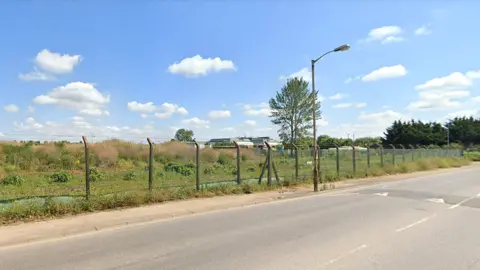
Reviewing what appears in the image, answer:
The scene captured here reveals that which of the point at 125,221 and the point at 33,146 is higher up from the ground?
the point at 33,146

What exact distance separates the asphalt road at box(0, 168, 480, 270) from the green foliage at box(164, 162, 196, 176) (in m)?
7.36

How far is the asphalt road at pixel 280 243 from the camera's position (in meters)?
6.17

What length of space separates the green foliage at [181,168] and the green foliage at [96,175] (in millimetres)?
2859

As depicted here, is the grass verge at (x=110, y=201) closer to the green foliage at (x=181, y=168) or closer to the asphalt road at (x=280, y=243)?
the asphalt road at (x=280, y=243)

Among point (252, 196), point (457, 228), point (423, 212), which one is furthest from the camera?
point (252, 196)

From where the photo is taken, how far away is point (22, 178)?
1623 centimetres

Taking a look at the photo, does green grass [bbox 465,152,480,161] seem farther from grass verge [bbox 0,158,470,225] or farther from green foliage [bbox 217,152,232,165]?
green foliage [bbox 217,152,232,165]

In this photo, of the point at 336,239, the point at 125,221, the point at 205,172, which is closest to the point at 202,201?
the point at 125,221

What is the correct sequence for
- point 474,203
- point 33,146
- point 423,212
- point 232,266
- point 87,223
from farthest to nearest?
point 33,146 < point 474,203 < point 423,212 < point 87,223 < point 232,266

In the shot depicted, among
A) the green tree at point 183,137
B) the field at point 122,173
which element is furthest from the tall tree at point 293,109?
the field at point 122,173

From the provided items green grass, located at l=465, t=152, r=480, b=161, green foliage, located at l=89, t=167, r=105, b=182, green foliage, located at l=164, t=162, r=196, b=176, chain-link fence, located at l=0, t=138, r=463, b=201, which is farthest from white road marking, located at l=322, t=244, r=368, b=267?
green grass, located at l=465, t=152, r=480, b=161

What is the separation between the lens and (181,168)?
62.9ft

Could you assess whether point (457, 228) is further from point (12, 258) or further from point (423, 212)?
point (12, 258)

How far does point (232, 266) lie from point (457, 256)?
3.82m
